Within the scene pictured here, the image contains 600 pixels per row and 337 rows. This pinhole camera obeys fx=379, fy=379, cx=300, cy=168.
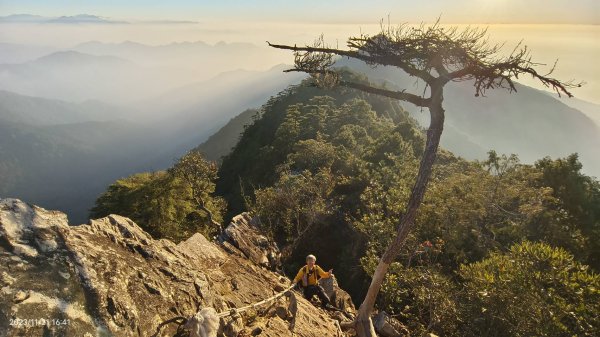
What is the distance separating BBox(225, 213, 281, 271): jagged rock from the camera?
20.4 m

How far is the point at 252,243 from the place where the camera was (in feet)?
72.0

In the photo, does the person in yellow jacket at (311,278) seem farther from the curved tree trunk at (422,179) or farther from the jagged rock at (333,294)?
the curved tree trunk at (422,179)

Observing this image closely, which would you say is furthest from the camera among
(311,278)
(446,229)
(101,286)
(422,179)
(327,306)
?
(446,229)

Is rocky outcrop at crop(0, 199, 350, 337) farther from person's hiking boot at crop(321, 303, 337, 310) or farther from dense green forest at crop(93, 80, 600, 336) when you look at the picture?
dense green forest at crop(93, 80, 600, 336)

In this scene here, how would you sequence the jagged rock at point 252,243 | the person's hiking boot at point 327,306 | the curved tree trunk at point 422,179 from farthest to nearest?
the jagged rock at point 252,243, the person's hiking boot at point 327,306, the curved tree trunk at point 422,179

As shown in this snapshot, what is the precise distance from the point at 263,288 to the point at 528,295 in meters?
9.86

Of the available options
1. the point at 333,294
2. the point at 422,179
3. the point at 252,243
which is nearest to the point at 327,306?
the point at 333,294

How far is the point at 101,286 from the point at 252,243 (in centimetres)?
1380

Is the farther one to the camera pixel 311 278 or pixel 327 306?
pixel 327 306

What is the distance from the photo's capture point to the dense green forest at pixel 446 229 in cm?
1362

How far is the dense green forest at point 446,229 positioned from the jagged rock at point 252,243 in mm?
3097

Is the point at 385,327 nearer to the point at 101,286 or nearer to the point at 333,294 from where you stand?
the point at 333,294

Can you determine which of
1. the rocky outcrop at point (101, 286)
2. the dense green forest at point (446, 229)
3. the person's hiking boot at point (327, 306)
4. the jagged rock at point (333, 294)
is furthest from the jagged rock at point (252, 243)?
the rocky outcrop at point (101, 286)

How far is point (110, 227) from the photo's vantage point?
38.9 ft
